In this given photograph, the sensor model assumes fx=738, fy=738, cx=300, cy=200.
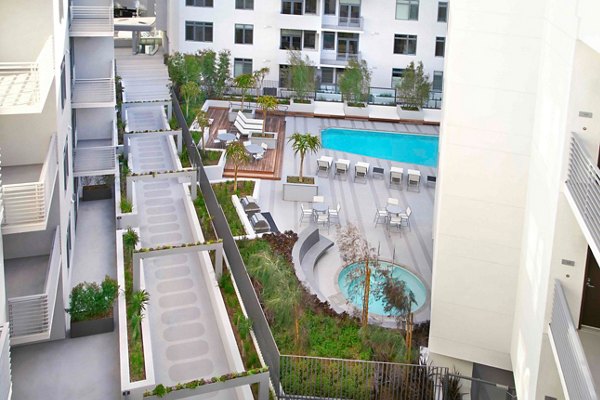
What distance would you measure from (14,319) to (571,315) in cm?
817

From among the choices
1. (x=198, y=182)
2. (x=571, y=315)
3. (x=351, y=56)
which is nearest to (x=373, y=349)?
(x=571, y=315)

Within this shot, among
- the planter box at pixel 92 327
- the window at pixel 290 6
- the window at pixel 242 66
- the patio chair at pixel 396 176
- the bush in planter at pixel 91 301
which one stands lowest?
the planter box at pixel 92 327

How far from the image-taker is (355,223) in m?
21.0

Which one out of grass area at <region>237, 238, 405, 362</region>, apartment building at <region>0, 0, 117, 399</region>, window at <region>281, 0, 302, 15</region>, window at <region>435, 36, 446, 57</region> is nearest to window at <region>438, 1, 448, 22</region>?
window at <region>435, 36, 446, 57</region>

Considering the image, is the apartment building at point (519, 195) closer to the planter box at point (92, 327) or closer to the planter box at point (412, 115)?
the planter box at point (92, 327)

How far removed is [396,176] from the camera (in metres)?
24.1

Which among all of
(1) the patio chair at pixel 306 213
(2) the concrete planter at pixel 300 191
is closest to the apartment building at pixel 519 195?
(1) the patio chair at pixel 306 213

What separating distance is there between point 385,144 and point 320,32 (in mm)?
8232

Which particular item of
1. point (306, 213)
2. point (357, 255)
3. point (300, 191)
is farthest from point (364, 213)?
point (357, 255)

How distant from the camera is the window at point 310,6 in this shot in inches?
1388

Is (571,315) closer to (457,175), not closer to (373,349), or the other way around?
(457,175)

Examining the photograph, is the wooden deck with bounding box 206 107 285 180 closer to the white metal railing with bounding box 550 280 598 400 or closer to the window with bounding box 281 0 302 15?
the window with bounding box 281 0 302 15

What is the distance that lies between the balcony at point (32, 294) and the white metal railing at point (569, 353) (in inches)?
296

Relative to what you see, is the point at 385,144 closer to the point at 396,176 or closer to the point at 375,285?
the point at 396,176
